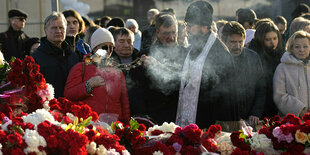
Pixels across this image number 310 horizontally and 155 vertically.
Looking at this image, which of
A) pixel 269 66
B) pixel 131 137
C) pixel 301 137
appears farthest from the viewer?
pixel 269 66

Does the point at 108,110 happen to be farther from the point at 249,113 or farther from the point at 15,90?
the point at 249,113

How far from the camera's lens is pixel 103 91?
575cm

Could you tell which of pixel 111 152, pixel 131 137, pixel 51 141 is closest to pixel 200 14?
pixel 131 137

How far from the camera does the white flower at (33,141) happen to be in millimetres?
3550

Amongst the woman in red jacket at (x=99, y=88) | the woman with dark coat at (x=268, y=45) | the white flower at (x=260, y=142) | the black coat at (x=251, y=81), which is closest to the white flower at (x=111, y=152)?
the white flower at (x=260, y=142)

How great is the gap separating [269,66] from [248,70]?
693 millimetres

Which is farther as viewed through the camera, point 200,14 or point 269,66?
point 269,66

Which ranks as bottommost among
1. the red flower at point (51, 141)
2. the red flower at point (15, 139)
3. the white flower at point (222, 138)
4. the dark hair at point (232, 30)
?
the white flower at point (222, 138)

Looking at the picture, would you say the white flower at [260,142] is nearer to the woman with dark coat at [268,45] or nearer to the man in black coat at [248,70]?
the man in black coat at [248,70]

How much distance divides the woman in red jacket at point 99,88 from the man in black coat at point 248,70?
133cm

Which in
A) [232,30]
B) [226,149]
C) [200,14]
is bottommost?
[226,149]

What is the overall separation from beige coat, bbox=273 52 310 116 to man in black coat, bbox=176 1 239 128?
41.4 inches

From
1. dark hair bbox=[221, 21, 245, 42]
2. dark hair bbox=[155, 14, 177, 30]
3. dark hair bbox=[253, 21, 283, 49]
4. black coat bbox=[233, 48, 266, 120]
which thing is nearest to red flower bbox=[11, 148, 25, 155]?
black coat bbox=[233, 48, 266, 120]

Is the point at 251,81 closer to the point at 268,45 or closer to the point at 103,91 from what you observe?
Answer: the point at 268,45
